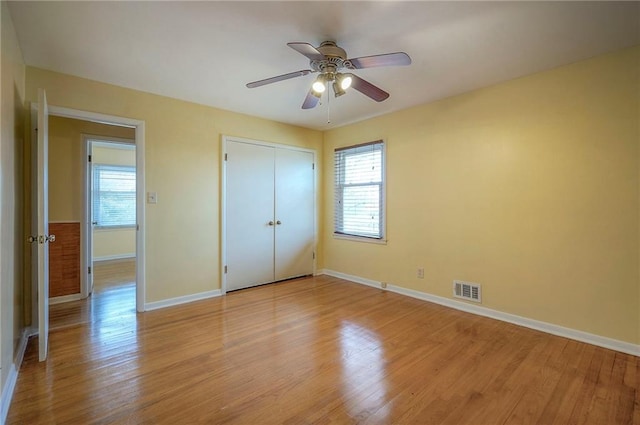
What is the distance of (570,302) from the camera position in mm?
2588

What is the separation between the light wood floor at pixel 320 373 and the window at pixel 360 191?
1.54m

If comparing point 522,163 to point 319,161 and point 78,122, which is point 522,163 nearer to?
point 319,161

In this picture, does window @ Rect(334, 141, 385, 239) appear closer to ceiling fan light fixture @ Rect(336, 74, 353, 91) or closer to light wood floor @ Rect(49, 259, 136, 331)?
ceiling fan light fixture @ Rect(336, 74, 353, 91)

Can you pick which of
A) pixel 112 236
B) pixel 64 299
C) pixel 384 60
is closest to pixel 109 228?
pixel 112 236

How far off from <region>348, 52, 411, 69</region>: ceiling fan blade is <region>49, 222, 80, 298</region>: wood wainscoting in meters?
3.95

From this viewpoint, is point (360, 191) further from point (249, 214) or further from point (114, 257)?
point (114, 257)

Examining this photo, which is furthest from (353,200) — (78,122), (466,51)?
(78,122)

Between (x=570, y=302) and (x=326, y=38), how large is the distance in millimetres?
3018

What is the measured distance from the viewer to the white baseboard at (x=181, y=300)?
3288 mm

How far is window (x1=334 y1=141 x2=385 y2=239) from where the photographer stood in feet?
13.5

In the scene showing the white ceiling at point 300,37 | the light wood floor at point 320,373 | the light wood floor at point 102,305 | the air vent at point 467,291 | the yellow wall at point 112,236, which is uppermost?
the white ceiling at point 300,37

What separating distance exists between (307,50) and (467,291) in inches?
114

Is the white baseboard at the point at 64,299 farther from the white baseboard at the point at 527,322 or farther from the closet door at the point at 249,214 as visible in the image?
the white baseboard at the point at 527,322

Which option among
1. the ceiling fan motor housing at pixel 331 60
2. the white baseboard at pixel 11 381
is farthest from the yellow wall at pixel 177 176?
the ceiling fan motor housing at pixel 331 60
